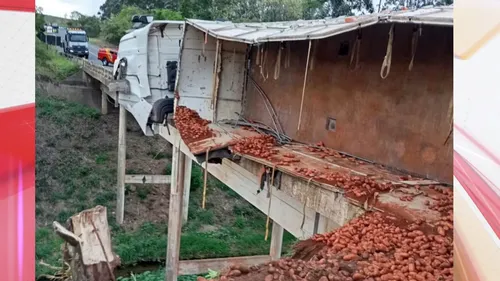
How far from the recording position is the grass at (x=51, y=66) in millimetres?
18891

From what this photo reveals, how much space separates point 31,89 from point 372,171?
12.8 ft

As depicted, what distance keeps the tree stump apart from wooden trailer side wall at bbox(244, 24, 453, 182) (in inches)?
135

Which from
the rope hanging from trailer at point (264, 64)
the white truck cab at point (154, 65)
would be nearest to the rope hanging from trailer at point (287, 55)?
the rope hanging from trailer at point (264, 64)

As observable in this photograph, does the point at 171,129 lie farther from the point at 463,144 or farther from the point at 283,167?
the point at 463,144

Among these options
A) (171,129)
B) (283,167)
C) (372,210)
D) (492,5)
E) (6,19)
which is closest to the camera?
(492,5)

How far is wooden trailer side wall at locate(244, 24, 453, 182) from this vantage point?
14.8 ft

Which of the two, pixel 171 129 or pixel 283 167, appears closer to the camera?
pixel 283 167

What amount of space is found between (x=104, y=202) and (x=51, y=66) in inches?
374

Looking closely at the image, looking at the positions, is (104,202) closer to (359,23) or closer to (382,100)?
(382,100)

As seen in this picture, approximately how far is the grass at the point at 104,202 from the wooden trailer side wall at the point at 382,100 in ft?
15.4

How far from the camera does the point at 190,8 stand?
2108 centimetres

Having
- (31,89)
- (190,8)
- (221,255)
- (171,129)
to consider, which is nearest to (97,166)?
(221,255)

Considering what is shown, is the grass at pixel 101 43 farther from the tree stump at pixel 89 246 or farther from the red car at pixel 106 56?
the tree stump at pixel 89 246
